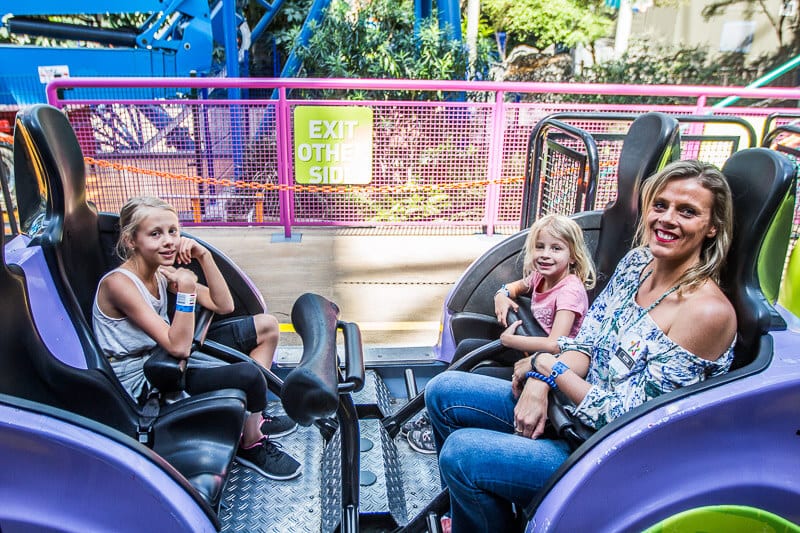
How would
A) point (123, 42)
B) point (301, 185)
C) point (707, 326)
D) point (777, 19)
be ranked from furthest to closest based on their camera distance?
1. point (777, 19)
2. point (123, 42)
3. point (301, 185)
4. point (707, 326)

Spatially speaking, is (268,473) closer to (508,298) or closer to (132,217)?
(132,217)

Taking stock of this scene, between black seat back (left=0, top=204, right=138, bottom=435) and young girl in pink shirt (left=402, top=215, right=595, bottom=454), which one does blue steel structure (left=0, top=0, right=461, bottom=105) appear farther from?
black seat back (left=0, top=204, right=138, bottom=435)

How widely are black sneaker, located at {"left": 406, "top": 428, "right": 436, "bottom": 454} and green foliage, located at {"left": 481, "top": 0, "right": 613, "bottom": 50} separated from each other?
1510cm

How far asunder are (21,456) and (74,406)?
0.42m

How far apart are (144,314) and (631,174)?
1.53 metres

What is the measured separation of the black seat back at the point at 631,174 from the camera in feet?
6.15

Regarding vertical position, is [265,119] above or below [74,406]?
above

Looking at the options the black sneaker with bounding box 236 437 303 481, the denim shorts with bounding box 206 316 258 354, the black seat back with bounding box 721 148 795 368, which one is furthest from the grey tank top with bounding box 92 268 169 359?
the black seat back with bounding box 721 148 795 368

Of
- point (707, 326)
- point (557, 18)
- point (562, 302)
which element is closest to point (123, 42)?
point (562, 302)

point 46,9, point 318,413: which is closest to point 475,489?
point 318,413

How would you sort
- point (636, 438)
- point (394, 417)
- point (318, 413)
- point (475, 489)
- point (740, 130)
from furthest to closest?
point (740, 130)
point (394, 417)
point (475, 489)
point (636, 438)
point (318, 413)

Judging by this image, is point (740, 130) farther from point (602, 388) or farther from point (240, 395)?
point (240, 395)

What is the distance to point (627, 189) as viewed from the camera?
6.48ft

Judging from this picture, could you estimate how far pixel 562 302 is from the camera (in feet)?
6.43
